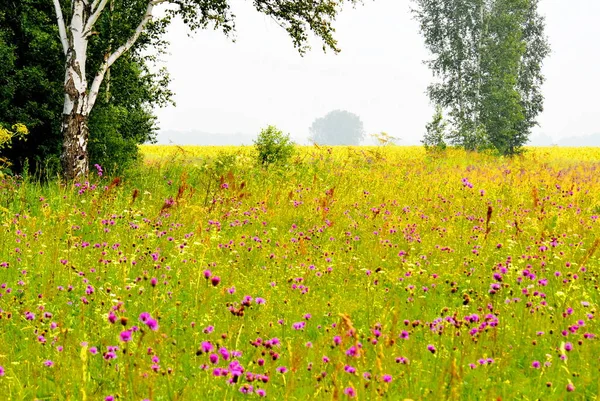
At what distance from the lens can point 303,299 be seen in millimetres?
4297

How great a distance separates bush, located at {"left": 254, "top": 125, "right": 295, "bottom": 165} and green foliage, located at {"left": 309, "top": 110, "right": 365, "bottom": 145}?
165625mm

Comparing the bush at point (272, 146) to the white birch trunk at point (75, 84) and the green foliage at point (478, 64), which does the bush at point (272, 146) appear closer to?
the white birch trunk at point (75, 84)

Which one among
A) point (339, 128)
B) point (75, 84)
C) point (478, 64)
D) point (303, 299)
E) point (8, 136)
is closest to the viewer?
point (303, 299)

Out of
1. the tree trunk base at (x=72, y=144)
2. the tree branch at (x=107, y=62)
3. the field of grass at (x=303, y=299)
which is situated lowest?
the field of grass at (x=303, y=299)

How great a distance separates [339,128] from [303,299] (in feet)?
611

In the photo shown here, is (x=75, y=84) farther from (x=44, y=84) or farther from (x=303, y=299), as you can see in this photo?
(x=303, y=299)

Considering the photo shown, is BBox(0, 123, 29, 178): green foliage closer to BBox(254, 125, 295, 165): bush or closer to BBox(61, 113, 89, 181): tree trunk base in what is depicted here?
BBox(61, 113, 89, 181): tree trunk base

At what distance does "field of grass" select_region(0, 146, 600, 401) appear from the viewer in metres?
2.69

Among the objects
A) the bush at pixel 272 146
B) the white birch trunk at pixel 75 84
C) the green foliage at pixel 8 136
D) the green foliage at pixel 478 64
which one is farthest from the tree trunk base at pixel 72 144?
the green foliage at pixel 478 64

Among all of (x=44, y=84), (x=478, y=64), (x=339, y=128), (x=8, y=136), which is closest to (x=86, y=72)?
(x=44, y=84)

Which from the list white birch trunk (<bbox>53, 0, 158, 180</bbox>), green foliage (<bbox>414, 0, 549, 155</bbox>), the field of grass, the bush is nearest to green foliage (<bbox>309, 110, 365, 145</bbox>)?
green foliage (<bbox>414, 0, 549, 155</bbox>)

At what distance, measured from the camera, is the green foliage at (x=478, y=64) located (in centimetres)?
2431

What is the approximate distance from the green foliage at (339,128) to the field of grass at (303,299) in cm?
17199

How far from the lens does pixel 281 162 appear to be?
12555mm
